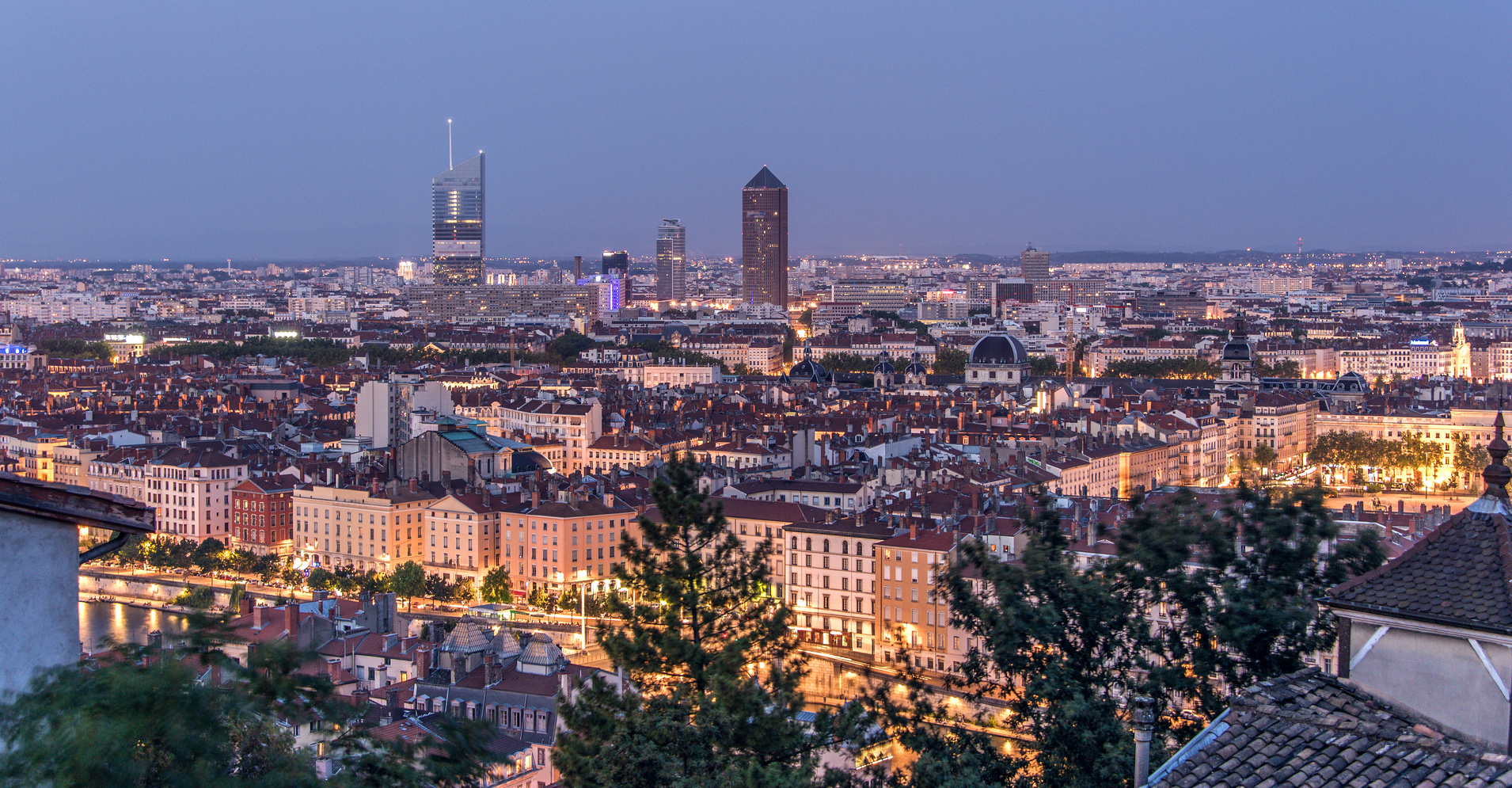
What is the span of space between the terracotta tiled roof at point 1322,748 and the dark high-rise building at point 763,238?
9439 centimetres

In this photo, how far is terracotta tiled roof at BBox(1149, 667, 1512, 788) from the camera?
2967 millimetres

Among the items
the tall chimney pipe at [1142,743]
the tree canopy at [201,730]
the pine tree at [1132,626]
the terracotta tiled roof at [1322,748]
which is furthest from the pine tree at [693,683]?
the tree canopy at [201,730]

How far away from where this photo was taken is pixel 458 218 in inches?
4237

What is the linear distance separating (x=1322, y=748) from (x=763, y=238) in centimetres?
9632

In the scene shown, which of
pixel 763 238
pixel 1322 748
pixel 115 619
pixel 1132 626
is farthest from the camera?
pixel 763 238

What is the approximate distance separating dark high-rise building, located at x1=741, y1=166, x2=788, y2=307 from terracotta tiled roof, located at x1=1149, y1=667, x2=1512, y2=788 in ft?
310

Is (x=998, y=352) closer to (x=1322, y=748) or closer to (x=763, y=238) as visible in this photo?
(x=1322, y=748)

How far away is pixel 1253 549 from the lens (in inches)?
237

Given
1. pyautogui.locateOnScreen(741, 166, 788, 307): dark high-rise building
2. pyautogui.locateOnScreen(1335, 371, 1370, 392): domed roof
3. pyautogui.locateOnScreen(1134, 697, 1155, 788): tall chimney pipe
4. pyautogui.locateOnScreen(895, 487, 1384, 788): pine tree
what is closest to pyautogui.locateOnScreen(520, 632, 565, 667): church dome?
pyautogui.locateOnScreen(895, 487, 1384, 788): pine tree

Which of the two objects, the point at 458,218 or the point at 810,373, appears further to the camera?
the point at 458,218

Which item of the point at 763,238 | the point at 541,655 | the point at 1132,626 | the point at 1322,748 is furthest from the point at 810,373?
the point at 763,238

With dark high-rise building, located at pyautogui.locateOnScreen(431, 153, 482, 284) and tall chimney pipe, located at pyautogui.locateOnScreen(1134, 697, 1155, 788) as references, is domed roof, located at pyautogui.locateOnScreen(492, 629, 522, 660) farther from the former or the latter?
dark high-rise building, located at pyautogui.locateOnScreen(431, 153, 482, 284)

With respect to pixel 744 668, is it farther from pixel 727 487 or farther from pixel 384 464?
pixel 384 464

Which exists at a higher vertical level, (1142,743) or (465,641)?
(1142,743)
